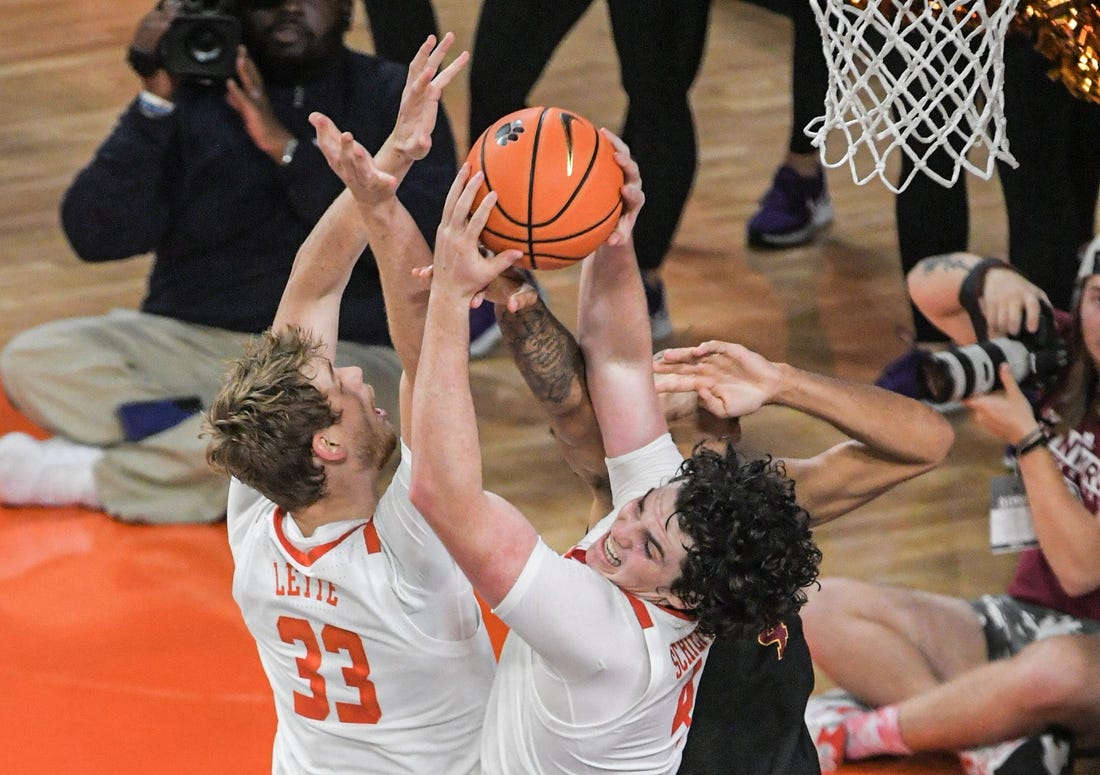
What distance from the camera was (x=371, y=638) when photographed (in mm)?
2346

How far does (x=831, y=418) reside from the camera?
99.5 inches

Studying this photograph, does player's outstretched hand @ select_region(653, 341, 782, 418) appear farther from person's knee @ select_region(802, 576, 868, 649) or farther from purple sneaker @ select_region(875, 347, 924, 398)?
purple sneaker @ select_region(875, 347, 924, 398)

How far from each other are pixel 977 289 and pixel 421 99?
5.43 feet

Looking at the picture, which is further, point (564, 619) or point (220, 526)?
point (220, 526)

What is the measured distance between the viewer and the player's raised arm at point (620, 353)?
2420 millimetres

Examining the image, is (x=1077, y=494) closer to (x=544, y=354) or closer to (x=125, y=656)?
(x=544, y=354)

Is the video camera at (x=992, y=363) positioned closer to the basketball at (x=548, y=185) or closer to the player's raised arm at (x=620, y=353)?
the player's raised arm at (x=620, y=353)

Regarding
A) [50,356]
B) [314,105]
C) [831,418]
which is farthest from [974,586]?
[50,356]

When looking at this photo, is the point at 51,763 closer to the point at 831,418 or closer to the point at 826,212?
the point at 831,418

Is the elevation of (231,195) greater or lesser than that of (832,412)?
lesser

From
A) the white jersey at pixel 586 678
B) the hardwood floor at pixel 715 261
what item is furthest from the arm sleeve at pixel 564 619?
the hardwood floor at pixel 715 261

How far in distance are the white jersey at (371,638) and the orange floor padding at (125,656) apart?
3.01 feet

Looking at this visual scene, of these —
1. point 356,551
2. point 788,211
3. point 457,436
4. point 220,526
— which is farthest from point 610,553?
point 788,211

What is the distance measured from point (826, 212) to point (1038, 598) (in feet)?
7.57
